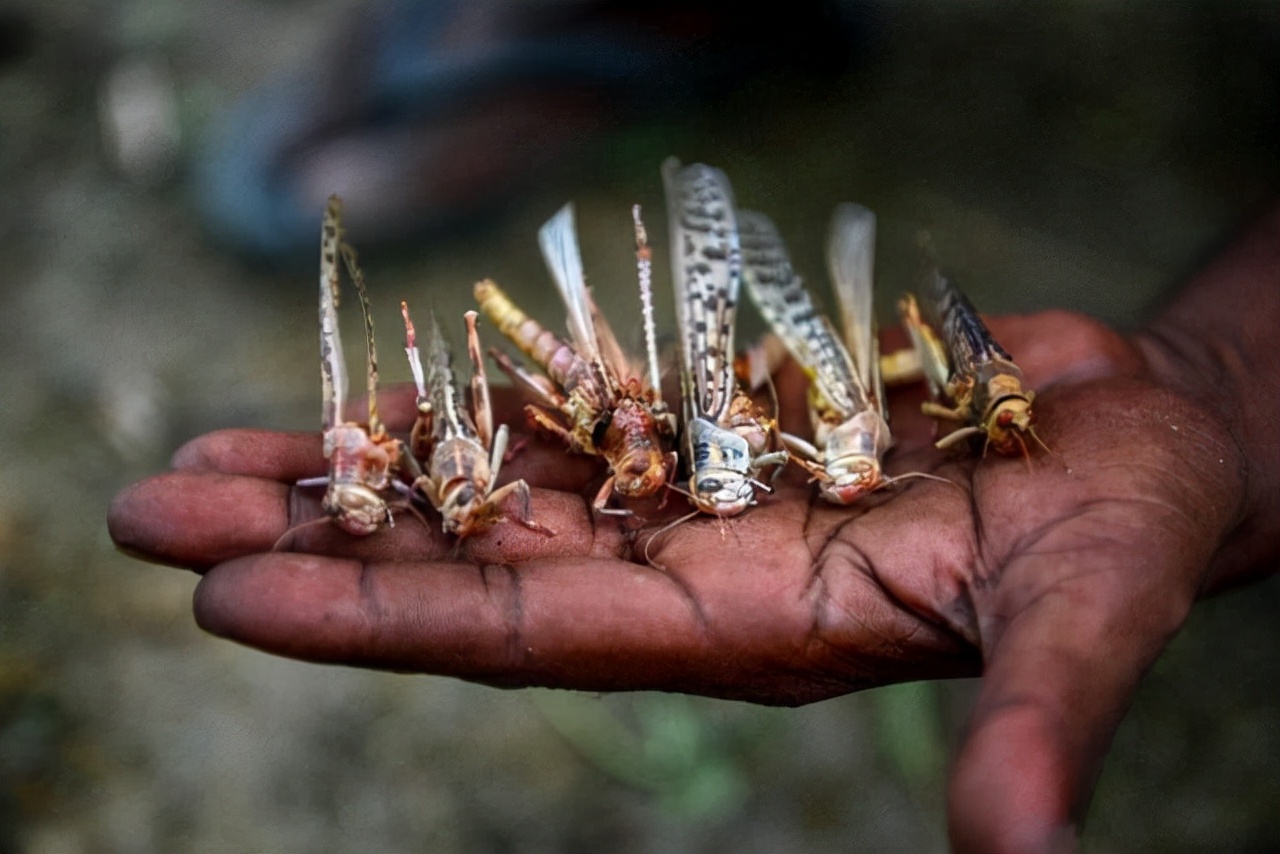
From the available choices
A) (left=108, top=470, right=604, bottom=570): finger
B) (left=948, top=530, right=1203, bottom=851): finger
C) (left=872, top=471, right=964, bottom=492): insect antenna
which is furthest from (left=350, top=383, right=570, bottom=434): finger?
(left=948, top=530, right=1203, bottom=851): finger

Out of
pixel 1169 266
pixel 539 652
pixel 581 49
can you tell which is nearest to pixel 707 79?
pixel 581 49

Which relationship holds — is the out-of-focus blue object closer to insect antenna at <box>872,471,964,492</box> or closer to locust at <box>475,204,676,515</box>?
locust at <box>475,204,676,515</box>

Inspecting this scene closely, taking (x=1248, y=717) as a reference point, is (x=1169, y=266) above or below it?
above

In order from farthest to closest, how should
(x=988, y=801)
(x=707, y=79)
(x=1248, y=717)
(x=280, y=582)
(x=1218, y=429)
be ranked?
(x=707, y=79) < (x=1248, y=717) < (x=1218, y=429) < (x=280, y=582) < (x=988, y=801)

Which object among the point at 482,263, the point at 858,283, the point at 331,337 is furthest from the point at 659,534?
the point at 482,263

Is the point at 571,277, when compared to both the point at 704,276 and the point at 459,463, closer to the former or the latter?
the point at 704,276

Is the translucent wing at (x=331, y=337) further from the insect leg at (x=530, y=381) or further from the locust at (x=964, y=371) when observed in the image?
the locust at (x=964, y=371)

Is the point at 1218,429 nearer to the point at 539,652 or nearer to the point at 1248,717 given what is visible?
the point at 1248,717
